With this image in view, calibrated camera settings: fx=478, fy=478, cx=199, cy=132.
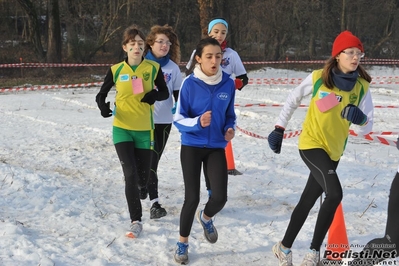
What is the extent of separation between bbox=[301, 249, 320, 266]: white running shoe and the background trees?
77.2 ft

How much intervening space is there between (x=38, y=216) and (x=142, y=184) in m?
1.15

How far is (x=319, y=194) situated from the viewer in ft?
13.4

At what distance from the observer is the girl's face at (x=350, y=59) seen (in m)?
3.91

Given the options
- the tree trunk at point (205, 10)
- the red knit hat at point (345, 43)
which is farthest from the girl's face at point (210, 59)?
the tree trunk at point (205, 10)

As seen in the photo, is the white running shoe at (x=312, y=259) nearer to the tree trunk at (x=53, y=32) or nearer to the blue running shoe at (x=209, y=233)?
the blue running shoe at (x=209, y=233)

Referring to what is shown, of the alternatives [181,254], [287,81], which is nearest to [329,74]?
[181,254]

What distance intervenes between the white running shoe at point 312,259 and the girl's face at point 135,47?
8.42ft

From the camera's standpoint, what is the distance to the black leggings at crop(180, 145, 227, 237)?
4.14m

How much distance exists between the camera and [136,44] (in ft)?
16.1

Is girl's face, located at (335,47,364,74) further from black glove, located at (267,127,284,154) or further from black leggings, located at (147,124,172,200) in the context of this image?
black leggings, located at (147,124,172,200)

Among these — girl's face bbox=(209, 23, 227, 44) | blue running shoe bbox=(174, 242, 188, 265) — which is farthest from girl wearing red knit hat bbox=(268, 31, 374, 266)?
girl's face bbox=(209, 23, 227, 44)

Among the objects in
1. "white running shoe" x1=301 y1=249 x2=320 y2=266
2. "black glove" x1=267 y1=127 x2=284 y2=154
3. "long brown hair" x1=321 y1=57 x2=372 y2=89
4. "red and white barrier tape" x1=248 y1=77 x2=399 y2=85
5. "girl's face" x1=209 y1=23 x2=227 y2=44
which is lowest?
"red and white barrier tape" x1=248 y1=77 x2=399 y2=85

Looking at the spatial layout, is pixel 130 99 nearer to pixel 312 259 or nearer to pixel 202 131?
pixel 202 131

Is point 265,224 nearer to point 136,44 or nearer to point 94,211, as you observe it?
point 94,211
